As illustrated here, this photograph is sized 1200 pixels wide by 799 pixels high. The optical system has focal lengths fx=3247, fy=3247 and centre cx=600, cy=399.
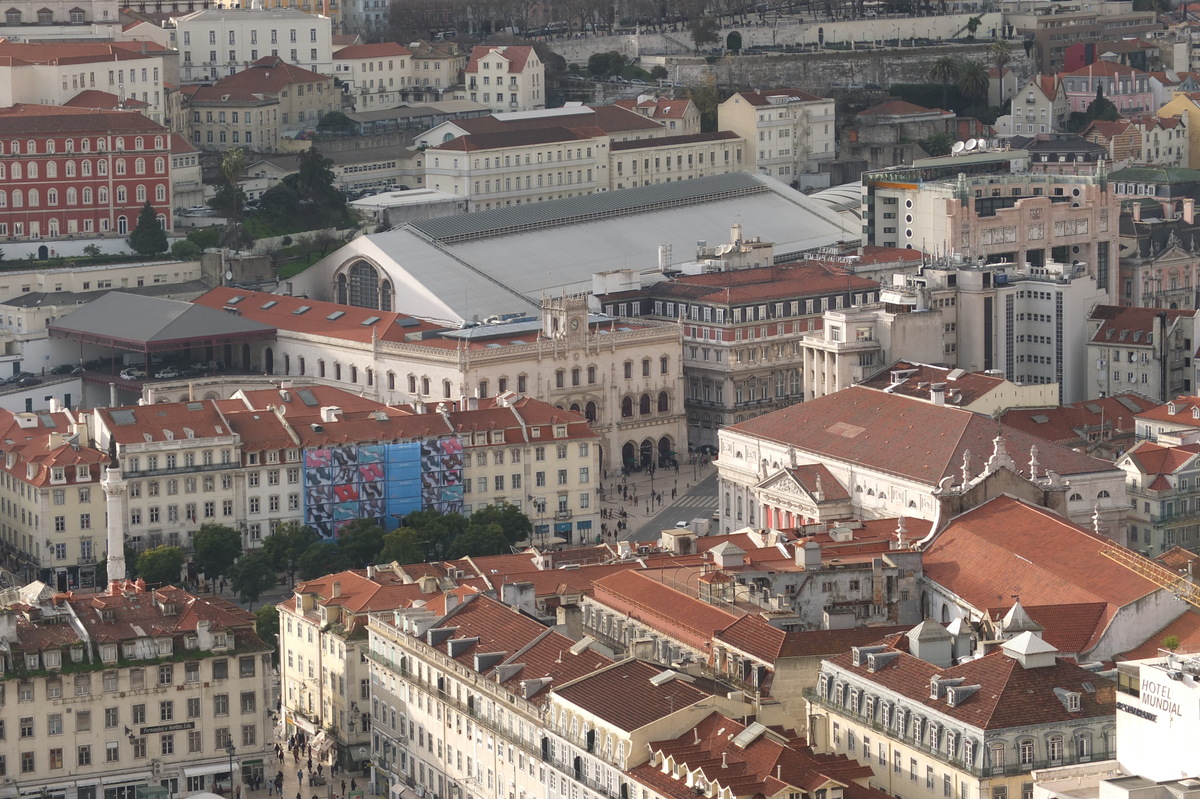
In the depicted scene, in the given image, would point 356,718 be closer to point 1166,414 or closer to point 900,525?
point 900,525

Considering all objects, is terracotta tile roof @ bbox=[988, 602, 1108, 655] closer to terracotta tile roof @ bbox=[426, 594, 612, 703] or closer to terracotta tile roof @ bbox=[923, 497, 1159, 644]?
terracotta tile roof @ bbox=[923, 497, 1159, 644]

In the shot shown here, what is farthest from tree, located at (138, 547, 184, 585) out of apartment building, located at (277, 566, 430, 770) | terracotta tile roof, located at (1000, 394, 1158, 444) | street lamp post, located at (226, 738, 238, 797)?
terracotta tile roof, located at (1000, 394, 1158, 444)

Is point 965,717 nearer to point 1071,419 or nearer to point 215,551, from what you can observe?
point 215,551

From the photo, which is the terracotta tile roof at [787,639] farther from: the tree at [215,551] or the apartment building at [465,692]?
the tree at [215,551]

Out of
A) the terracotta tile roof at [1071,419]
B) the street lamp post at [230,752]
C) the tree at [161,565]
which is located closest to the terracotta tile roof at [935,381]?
the terracotta tile roof at [1071,419]

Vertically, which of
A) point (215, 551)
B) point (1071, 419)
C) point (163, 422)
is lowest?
point (215, 551)

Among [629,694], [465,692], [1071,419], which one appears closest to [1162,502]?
[1071,419]

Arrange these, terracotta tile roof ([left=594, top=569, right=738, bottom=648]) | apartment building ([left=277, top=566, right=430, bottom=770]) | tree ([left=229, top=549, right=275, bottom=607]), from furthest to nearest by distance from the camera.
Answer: tree ([left=229, top=549, right=275, bottom=607]), apartment building ([left=277, top=566, right=430, bottom=770]), terracotta tile roof ([left=594, top=569, right=738, bottom=648])
